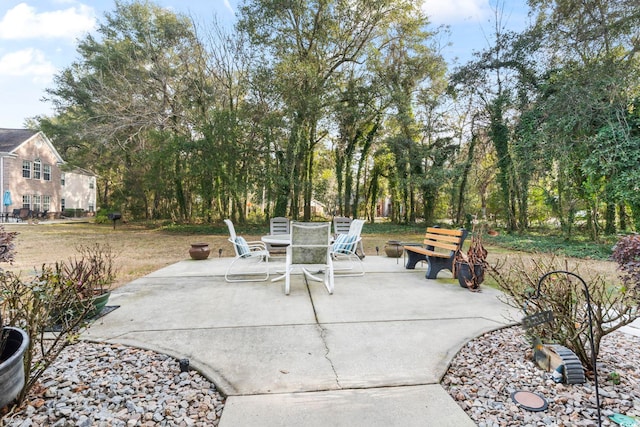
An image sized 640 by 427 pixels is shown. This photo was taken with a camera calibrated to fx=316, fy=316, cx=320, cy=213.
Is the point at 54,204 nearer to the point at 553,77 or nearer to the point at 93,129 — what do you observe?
the point at 93,129

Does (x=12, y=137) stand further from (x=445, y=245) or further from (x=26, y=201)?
(x=445, y=245)

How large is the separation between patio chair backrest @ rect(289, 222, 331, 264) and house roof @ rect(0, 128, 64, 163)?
23.9 metres

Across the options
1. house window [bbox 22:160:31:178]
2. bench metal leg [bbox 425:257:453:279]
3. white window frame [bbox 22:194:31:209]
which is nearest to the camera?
bench metal leg [bbox 425:257:453:279]

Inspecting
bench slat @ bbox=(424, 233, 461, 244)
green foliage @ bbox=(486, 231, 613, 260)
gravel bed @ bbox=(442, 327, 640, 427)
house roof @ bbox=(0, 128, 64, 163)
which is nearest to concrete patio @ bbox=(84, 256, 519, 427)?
gravel bed @ bbox=(442, 327, 640, 427)

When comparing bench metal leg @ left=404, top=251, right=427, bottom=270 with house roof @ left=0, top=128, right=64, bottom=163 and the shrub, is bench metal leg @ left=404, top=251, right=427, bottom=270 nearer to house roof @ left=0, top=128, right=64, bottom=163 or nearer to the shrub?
the shrub

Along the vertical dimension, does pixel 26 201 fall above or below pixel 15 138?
below

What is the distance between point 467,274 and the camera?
4090 millimetres

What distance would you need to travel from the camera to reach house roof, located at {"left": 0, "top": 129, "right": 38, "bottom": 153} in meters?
19.3

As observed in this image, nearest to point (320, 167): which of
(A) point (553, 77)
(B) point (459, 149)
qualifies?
(B) point (459, 149)

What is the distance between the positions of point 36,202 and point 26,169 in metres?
2.31

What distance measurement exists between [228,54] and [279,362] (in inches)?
518

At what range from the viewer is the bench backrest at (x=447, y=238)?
14.0ft

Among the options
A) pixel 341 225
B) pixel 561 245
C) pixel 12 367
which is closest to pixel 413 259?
pixel 341 225

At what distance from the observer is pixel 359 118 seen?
13219 mm
